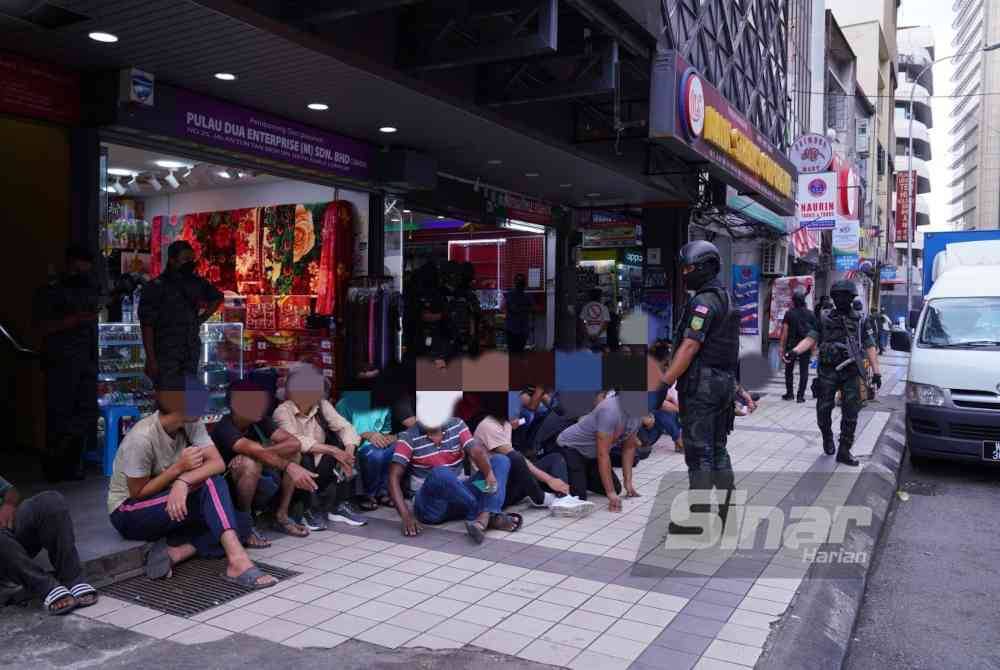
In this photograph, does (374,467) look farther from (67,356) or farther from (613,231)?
(613,231)

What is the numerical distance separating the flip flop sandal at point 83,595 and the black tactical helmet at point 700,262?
13.3 ft

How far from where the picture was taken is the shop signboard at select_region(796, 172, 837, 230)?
1822 cm

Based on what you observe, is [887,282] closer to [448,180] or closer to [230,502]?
[448,180]

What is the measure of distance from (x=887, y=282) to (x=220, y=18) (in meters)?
52.3

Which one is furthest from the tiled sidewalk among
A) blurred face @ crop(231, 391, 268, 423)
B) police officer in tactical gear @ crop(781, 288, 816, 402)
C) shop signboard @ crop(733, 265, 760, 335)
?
shop signboard @ crop(733, 265, 760, 335)

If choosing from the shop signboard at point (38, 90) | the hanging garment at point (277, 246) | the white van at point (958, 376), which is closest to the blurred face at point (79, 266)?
the shop signboard at point (38, 90)

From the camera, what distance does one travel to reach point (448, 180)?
11555mm

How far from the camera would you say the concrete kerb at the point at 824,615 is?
3842mm

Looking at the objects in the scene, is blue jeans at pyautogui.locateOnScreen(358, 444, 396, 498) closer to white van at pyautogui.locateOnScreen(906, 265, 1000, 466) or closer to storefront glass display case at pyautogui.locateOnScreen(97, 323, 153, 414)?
storefront glass display case at pyautogui.locateOnScreen(97, 323, 153, 414)

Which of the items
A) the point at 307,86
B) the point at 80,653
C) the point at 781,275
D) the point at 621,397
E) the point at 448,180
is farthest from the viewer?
the point at 781,275

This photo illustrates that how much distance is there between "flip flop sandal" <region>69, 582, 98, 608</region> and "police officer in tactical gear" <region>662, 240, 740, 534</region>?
3.66 m

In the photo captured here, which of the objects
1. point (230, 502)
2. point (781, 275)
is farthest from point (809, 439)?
point (781, 275)

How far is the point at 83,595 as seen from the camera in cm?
427

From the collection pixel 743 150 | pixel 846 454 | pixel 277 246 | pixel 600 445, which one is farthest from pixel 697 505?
pixel 743 150
